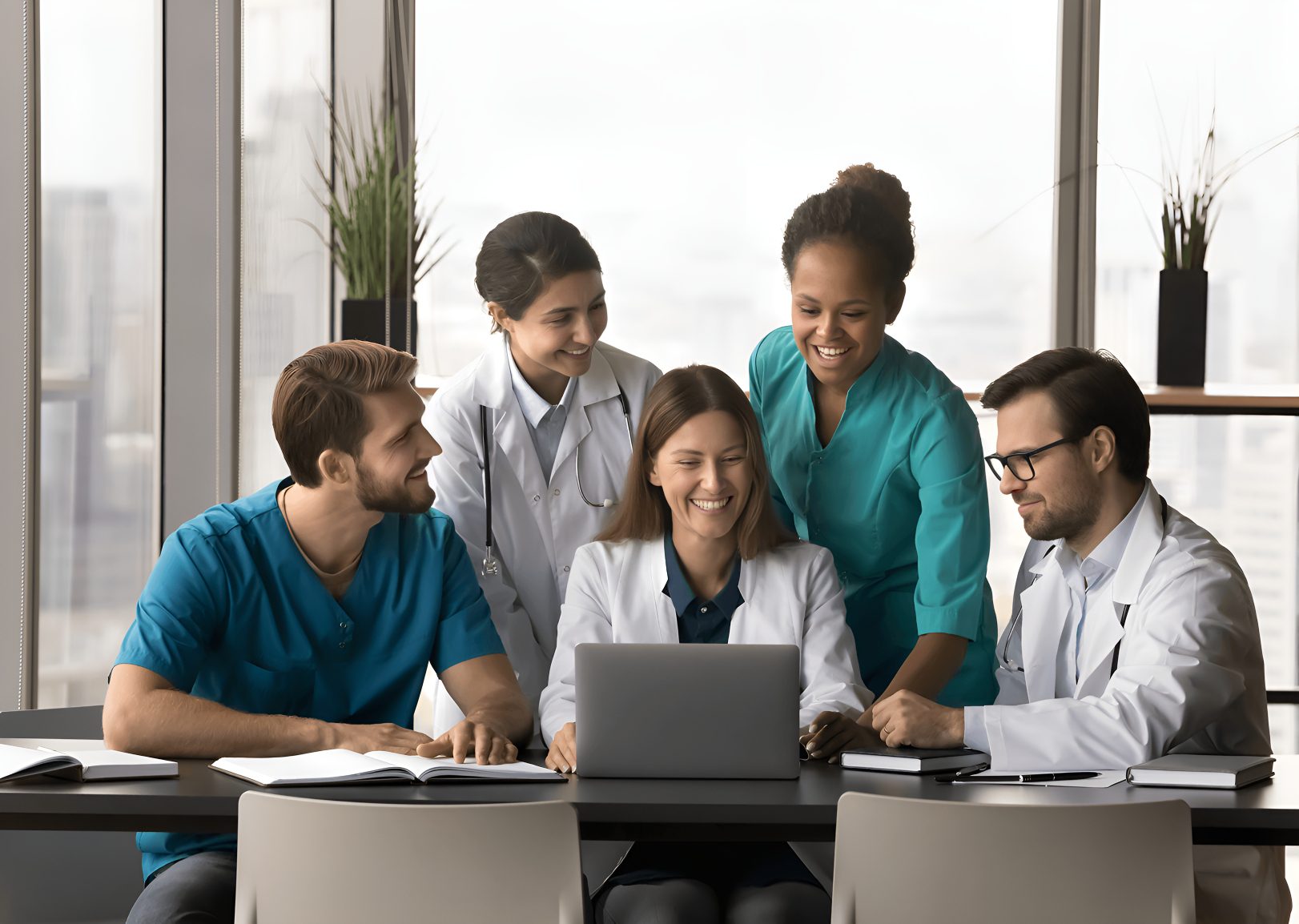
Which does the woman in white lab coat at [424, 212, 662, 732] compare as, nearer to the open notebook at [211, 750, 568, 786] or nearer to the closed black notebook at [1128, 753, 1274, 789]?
the open notebook at [211, 750, 568, 786]

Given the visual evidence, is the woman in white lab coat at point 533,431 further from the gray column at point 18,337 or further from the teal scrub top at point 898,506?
the gray column at point 18,337

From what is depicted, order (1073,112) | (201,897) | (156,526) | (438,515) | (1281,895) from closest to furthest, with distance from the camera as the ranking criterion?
(201,897), (1281,895), (438,515), (156,526), (1073,112)

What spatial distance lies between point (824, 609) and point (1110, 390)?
1.98 feet

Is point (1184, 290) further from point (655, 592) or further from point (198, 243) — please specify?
point (198, 243)

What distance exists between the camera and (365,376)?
7.21 ft

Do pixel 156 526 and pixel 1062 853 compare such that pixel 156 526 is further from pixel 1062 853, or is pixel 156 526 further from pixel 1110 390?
pixel 1062 853

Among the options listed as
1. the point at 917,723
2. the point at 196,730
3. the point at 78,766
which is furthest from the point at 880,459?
the point at 78,766

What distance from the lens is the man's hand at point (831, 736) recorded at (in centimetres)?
188

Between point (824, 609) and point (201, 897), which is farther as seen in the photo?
point (824, 609)

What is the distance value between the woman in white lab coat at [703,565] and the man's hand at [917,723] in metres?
0.17

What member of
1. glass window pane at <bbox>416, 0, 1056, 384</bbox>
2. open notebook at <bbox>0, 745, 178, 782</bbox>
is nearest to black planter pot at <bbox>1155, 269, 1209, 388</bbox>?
glass window pane at <bbox>416, 0, 1056, 384</bbox>

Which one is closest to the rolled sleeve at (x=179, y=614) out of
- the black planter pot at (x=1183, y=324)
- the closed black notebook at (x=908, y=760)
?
the closed black notebook at (x=908, y=760)

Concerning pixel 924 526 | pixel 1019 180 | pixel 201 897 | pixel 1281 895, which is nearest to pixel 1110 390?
pixel 924 526

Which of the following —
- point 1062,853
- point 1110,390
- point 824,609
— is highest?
point 1110,390
